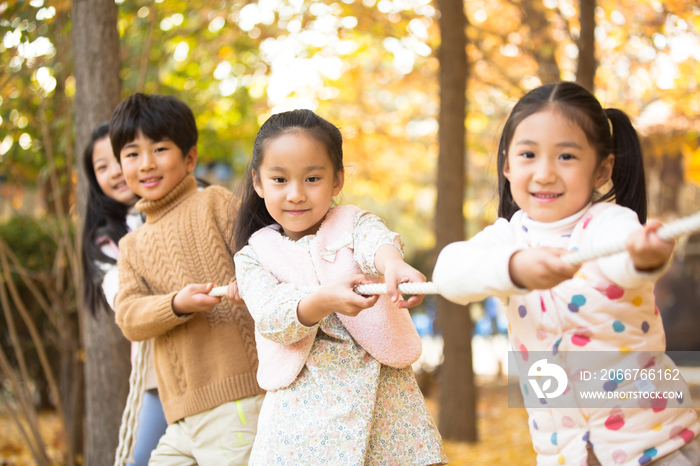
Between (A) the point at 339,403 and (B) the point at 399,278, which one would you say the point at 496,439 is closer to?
(A) the point at 339,403

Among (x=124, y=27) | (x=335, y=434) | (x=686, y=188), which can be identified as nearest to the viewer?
(x=335, y=434)

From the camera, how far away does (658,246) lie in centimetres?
123

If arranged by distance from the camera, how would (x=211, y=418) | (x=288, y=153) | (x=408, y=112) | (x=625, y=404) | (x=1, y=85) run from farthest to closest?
(x=408, y=112)
(x=1, y=85)
(x=211, y=418)
(x=288, y=153)
(x=625, y=404)

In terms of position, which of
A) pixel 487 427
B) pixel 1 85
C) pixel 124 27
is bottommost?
pixel 487 427

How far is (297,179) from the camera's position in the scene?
5.84 feet

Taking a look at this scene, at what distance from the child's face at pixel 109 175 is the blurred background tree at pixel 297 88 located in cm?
73

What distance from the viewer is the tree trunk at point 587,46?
476 cm

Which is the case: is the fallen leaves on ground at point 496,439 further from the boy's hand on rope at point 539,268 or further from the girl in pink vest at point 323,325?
the boy's hand on rope at point 539,268

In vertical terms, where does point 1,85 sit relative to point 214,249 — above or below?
above

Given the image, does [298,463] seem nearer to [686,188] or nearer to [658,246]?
[658,246]

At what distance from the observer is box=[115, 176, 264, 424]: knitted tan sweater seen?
7.22ft

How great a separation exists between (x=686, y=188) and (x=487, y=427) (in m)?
7.66

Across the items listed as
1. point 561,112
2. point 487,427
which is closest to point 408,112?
point 487,427

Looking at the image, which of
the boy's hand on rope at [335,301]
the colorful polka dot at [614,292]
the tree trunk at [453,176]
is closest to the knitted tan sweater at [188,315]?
the boy's hand on rope at [335,301]
